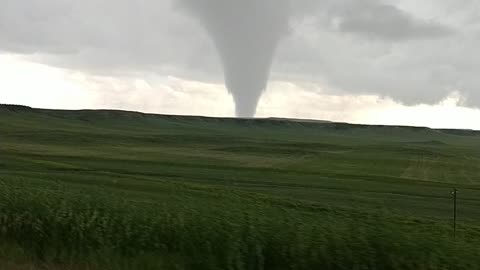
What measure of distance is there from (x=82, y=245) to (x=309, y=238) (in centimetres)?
353

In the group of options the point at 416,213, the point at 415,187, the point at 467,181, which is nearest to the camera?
the point at 416,213

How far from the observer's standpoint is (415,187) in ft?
→ 166

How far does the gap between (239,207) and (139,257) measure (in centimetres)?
260

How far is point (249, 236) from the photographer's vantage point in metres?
9.37

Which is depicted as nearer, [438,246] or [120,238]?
[438,246]

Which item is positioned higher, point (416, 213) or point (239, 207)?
point (239, 207)

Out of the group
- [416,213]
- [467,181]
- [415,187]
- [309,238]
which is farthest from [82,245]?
[467,181]

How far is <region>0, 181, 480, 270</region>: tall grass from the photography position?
8.63 m

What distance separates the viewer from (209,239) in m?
9.52

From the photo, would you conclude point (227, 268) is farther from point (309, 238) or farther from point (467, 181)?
point (467, 181)

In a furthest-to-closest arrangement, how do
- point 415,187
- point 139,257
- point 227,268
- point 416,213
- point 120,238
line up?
1. point 415,187
2. point 416,213
3. point 120,238
4. point 139,257
5. point 227,268

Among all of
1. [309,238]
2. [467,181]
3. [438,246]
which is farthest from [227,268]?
[467,181]

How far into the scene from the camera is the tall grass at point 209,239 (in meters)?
8.63

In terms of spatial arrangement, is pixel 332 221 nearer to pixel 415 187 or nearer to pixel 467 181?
pixel 415 187
